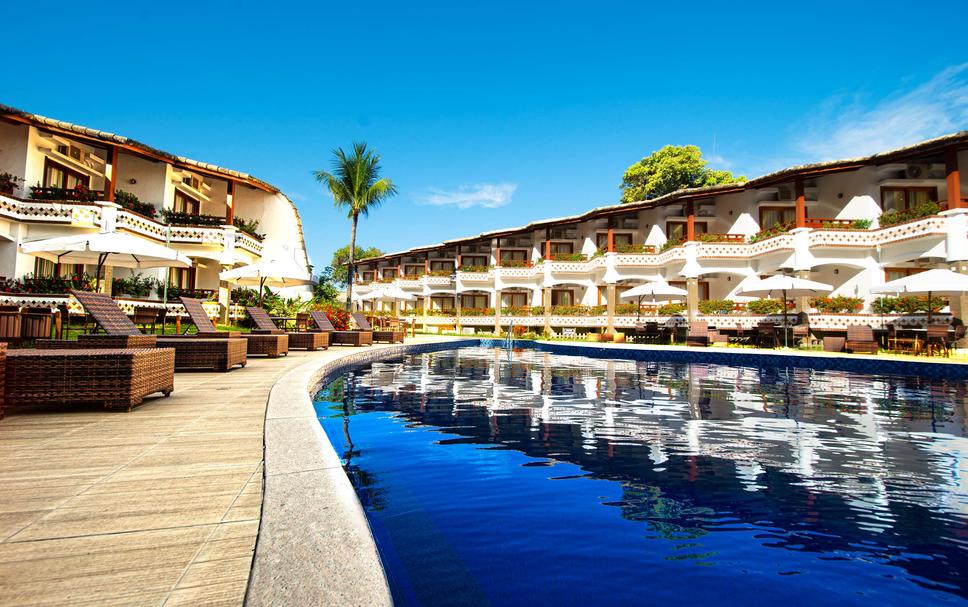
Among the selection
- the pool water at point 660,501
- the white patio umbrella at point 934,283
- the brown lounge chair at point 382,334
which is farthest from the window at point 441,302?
the pool water at point 660,501

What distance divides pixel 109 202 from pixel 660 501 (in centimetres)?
2197

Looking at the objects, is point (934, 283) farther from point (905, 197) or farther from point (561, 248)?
point (561, 248)

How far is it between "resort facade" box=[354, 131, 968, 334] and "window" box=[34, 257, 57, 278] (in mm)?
23045

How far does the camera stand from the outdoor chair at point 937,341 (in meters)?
15.4

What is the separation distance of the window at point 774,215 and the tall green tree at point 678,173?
1708cm

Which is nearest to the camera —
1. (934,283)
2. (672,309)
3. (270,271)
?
(270,271)

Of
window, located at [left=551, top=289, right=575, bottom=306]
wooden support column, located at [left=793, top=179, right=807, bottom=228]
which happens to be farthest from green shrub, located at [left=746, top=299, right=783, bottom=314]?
window, located at [left=551, top=289, right=575, bottom=306]

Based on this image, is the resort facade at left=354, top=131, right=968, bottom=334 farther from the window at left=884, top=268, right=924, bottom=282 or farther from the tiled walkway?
the tiled walkway

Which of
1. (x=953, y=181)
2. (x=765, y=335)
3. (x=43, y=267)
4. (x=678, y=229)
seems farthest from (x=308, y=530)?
(x=678, y=229)

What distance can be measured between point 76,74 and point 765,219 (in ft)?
174

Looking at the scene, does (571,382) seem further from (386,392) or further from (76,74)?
(76,74)

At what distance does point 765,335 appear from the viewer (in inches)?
829

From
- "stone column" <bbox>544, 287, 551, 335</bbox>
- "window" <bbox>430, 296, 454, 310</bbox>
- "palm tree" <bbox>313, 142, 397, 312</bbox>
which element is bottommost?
"stone column" <bbox>544, 287, 551, 335</bbox>

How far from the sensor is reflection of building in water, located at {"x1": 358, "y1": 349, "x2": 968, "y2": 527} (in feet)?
12.3
